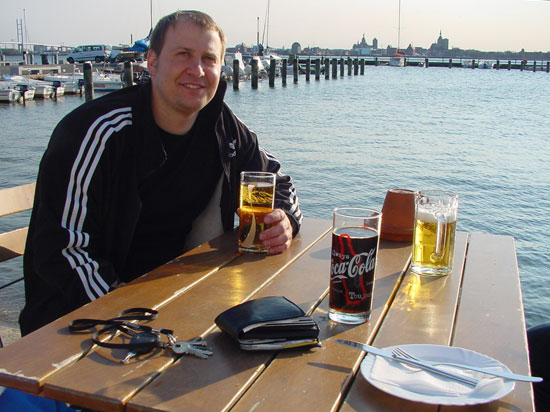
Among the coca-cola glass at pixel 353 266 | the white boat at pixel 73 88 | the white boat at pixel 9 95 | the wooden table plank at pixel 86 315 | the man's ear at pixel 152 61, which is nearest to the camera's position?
→ the wooden table plank at pixel 86 315

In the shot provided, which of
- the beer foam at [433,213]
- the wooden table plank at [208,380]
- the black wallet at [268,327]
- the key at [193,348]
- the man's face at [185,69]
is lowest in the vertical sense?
the wooden table plank at [208,380]

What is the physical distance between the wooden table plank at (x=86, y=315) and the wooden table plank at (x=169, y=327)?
3cm

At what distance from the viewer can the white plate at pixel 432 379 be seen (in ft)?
3.67

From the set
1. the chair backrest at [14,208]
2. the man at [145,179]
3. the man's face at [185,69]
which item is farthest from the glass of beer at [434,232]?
the chair backrest at [14,208]

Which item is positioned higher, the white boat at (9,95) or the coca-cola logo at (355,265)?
the coca-cola logo at (355,265)

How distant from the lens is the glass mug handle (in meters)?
1.82

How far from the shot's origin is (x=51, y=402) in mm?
1613

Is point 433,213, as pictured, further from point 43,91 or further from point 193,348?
point 43,91

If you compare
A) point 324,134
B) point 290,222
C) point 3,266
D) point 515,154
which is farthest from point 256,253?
point 324,134

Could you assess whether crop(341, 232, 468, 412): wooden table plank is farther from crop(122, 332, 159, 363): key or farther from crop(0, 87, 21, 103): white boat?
A: crop(0, 87, 21, 103): white boat

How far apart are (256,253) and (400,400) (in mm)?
1017

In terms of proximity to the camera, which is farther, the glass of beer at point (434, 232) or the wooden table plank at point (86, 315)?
the glass of beer at point (434, 232)

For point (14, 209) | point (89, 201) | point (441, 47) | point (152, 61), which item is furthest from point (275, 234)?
point (441, 47)

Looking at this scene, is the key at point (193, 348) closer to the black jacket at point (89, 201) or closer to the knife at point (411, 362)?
the knife at point (411, 362)
